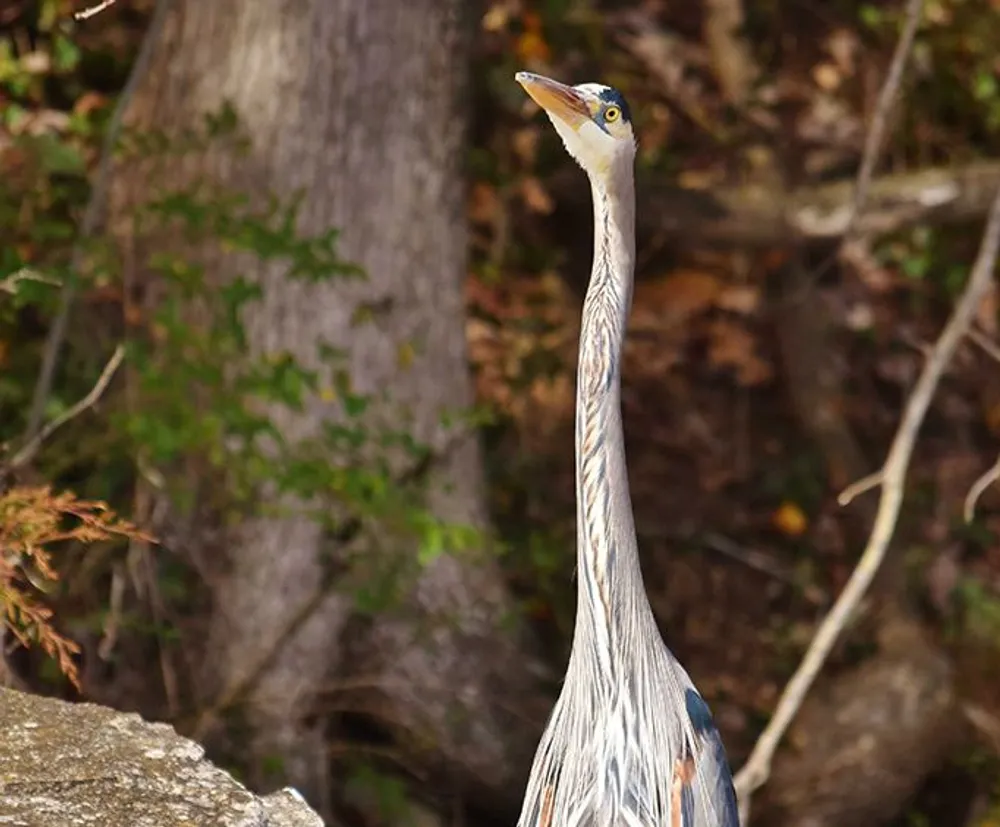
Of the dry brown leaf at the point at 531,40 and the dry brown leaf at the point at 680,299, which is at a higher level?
the dry brown leaf at the point at 531,40

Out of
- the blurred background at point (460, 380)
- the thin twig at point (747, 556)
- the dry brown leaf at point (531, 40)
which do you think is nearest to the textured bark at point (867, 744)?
the blurred background at point (460, 380)

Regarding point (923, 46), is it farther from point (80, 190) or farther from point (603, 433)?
point (603, 433)

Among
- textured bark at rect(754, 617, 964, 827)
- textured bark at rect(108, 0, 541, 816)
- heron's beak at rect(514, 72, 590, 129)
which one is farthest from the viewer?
textured bark at rect(754, 617, 964, 827)

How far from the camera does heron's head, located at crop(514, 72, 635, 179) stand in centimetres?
286

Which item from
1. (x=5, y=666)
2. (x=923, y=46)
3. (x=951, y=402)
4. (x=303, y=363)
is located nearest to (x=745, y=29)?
(x=923, y=46)

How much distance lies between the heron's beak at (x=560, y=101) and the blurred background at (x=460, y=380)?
977 millimetres

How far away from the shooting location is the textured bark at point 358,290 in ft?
17.3

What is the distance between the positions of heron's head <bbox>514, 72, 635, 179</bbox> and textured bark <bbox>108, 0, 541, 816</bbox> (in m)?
2.31

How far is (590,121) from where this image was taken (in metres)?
2.87

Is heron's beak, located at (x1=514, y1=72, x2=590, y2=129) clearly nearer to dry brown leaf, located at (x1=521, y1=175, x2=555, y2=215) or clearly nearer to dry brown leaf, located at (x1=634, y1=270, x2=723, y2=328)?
dry brown leaf, located at (x1=521, y1=175, x2=555, y2=215)

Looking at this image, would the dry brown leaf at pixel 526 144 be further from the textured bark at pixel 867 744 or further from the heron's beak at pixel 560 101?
the heron's beak at pixel 560 101

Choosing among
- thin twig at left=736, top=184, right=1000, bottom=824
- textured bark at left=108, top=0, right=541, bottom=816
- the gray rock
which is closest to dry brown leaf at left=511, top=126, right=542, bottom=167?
textured bark at left=108, top=0, right=541, bottom=816

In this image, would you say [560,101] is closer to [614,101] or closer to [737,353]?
[614,101]

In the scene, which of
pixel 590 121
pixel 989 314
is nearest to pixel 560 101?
pixel 590 121
